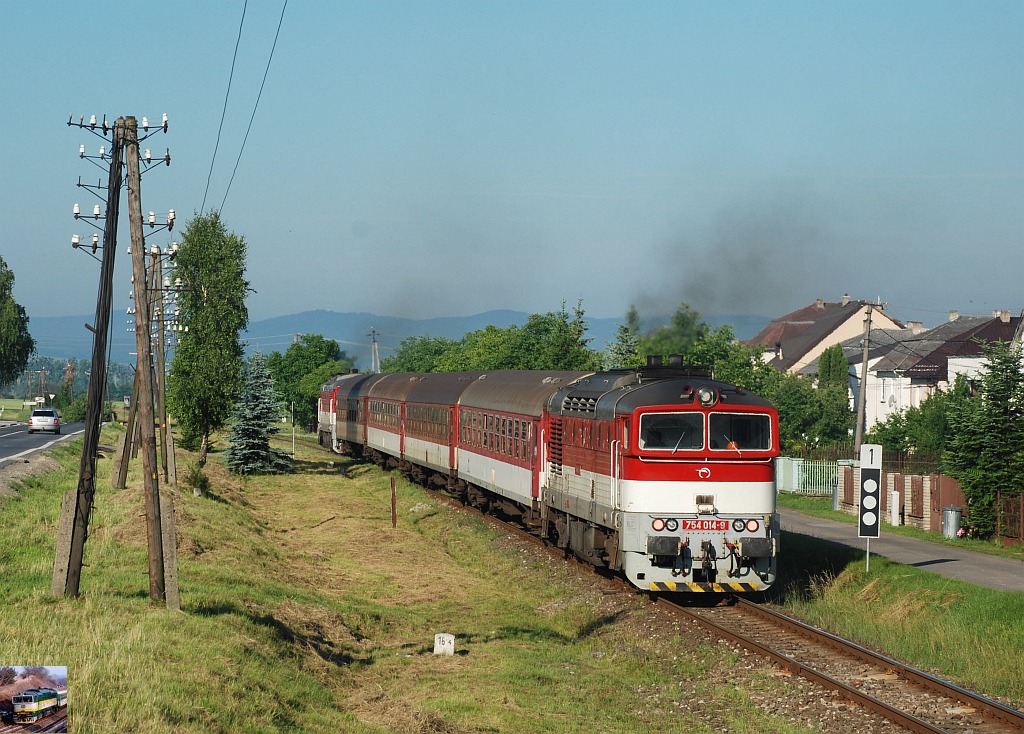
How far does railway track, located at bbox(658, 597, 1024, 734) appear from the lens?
11828 millimetres

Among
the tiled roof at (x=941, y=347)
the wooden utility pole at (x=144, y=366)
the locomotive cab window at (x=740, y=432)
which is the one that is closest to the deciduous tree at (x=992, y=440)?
the locomotive cab window at (x=740, y=432)

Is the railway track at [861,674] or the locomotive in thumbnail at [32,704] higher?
the locomotive in thumbnail at [32,704]

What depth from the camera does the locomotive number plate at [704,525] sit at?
17422 mm

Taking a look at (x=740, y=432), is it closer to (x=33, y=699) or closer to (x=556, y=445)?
(x=556, y=445)

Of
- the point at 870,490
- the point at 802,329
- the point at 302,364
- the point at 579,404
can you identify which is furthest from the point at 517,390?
the point at 302,364

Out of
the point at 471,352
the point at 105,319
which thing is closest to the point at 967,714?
the point at 105,319

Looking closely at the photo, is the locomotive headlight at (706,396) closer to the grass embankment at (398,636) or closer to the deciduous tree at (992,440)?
the grass embankment at (398,636)

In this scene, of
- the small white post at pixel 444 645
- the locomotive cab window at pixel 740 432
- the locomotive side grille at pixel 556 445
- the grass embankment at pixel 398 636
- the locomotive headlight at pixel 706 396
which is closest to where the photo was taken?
the grass embankment at pixel 398 636

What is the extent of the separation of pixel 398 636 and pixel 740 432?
6.73m

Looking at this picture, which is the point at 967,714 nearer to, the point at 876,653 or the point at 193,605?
the point at 876,653

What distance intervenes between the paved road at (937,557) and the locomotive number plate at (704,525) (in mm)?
5798

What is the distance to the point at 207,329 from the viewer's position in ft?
150

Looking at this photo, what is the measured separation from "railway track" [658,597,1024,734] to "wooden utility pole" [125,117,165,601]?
8532 millimetres

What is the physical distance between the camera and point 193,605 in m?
15.6
